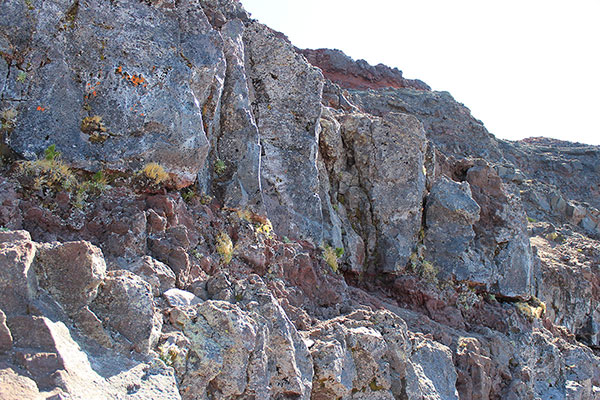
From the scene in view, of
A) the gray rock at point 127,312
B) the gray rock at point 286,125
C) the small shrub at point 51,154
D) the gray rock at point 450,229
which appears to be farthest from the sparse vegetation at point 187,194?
the gray rock at point 450,229

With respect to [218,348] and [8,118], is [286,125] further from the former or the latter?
[218,348]

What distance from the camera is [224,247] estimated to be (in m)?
7.72

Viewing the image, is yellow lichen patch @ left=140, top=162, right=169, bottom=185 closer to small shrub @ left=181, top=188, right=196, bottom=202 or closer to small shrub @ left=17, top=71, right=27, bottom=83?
small shrub @ left=181, top=188, right=196, bottom=202

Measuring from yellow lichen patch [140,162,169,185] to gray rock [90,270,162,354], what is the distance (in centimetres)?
232

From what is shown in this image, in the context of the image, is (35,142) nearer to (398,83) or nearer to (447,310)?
(447,310)

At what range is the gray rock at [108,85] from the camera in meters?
7.07

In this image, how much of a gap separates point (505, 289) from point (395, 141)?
4708 mm

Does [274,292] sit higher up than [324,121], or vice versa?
[324,121]

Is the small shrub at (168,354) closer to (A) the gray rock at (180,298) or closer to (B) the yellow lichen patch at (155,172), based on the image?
(A) the gray rock at (180,298)

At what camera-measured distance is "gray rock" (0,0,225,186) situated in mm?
7070

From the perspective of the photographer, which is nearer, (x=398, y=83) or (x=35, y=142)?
(x=35, y=142)

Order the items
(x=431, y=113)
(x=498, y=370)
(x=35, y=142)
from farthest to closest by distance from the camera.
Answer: (x=431, y=113), (x=498, y=370), (x=35, y=142)

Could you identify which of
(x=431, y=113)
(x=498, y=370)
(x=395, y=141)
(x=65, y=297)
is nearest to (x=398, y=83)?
(x=431, y=113)

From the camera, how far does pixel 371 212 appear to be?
12828mm
